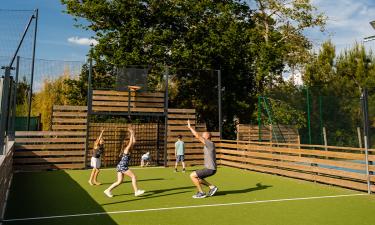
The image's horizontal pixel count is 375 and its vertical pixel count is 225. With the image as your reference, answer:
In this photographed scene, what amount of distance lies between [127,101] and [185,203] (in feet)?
32.8

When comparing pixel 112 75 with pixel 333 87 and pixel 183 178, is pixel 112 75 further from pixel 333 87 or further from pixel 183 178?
pixel 333 87

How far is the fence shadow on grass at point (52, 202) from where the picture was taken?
253 inches

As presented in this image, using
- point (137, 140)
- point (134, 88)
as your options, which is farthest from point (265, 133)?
point (134, 88)

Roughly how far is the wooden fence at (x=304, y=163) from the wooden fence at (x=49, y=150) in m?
6.88

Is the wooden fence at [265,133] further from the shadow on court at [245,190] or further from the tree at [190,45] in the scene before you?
the shadow on court at [245,190]

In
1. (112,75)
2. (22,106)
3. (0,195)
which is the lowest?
(0,195)

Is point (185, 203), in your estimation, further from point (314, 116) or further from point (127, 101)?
point (314, 116)

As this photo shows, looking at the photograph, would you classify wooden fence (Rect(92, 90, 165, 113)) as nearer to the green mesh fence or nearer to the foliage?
the green mesh fence

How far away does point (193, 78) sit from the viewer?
22141 millimetres

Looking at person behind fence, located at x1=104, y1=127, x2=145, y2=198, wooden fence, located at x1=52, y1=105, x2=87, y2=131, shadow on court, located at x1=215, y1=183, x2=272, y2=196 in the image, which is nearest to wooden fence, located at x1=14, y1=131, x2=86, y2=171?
wooden fence, located at x1=52, y1=105, x2=87, y2=131

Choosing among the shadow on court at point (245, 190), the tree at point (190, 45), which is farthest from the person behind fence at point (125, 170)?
the tree at point (190, 45)

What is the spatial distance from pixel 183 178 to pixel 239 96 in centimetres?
1191

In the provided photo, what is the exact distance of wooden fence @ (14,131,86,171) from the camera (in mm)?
14867

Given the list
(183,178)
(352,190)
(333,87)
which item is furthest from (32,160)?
(333,87)
